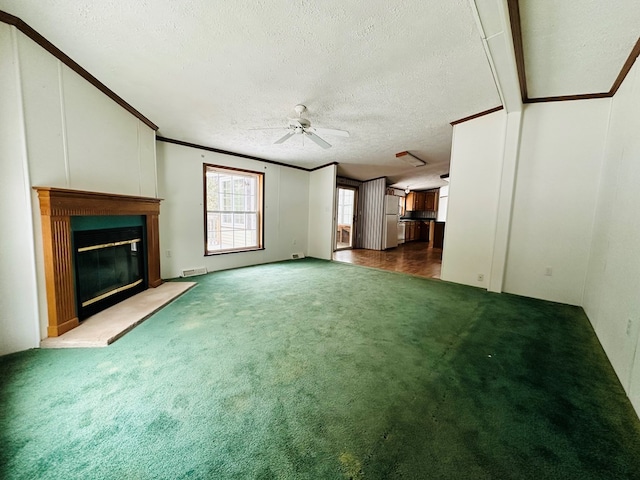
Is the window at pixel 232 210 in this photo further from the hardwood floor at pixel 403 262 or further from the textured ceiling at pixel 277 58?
the hardwood floor at pixel 403 262

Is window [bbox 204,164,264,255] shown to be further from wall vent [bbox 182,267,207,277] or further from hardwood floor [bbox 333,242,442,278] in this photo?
hardwood floor [bbox 333,242,442,278]

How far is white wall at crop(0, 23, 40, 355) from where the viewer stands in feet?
5.66

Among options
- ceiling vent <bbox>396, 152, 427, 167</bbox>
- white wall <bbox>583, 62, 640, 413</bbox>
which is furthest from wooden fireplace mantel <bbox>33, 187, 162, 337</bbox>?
ceiling vent <bbox>396, 152, 427, 167</bbox>

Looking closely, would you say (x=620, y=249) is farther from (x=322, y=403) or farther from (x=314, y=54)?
(x=314, y=54)

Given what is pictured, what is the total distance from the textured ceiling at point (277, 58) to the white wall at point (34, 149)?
0.79ft

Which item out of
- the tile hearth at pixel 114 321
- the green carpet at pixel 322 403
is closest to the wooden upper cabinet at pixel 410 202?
the green carpet at pixel 322 403

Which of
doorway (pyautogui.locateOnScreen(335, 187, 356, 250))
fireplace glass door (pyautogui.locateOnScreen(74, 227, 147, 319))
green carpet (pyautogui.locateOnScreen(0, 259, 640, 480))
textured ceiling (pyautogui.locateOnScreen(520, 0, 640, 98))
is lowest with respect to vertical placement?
green carpet (pyautogui.locateOnScreen(0, 259, 640, 480))

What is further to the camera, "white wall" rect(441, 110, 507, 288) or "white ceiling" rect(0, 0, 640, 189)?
"white wall" rect(441, 110, 507, 288)

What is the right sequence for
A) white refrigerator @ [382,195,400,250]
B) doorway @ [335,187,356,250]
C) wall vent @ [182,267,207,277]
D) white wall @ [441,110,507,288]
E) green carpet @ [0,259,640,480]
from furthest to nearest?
doorway @ [335,187,356,250], white refrigerator @ [382,195,400,250], wall vent @ [182,267,207,277], white wall @ [441,110,507,288], green carpet @ [0,259,640,480]

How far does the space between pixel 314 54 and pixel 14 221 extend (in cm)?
269

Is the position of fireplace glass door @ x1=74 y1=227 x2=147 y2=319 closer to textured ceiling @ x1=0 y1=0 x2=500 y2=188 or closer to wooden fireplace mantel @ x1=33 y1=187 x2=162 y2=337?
wooden fireplace mantel @ x1=33 y1=187 x2=162 y2=337

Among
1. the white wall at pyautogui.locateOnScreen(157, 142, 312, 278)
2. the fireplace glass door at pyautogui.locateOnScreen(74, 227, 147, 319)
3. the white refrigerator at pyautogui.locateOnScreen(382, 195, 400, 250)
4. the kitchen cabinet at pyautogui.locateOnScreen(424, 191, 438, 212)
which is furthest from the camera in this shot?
the kitchen cabinet at pyautogui.locateOnScreen(424, 191, 438, 212)

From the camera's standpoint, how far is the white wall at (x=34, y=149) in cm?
177

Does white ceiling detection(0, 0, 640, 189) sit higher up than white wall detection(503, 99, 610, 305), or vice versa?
white ceiling detection(0, 0, 640, 189)
